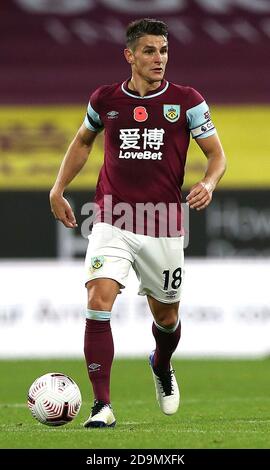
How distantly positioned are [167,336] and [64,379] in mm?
1091

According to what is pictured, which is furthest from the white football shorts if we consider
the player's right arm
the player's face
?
the player's face

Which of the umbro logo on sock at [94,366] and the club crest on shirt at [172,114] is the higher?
the club crest on shirt at [172,114]

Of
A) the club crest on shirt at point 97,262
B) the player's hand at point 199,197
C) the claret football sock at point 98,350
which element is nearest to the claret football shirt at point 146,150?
the club crest on shirt at point 97,262

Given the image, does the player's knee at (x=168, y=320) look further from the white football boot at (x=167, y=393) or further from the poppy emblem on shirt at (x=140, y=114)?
the poppy emblem on shirt at (x=140, y=114)

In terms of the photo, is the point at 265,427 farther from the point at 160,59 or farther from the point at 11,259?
the point at 11,259

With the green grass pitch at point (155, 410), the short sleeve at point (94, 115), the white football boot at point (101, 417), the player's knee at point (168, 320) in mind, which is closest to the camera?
the green grass pitch at point (155, 410)

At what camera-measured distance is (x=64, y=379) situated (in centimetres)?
737

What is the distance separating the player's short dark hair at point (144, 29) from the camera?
757cm

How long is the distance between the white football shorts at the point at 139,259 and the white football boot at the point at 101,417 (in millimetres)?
761

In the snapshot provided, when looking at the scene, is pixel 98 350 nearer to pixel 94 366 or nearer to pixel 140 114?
pixel 94 366

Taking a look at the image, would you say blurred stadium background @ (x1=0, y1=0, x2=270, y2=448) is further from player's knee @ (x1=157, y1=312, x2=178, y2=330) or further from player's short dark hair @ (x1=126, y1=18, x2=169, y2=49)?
player's short dark hair @ (x1=126, y1=18, x2=169, y2=49)

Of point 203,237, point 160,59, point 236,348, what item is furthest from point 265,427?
point 203,237

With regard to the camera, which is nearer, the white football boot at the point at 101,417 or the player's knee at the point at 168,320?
the white football boot at the point at 101,417

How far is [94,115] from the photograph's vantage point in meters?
7.79
